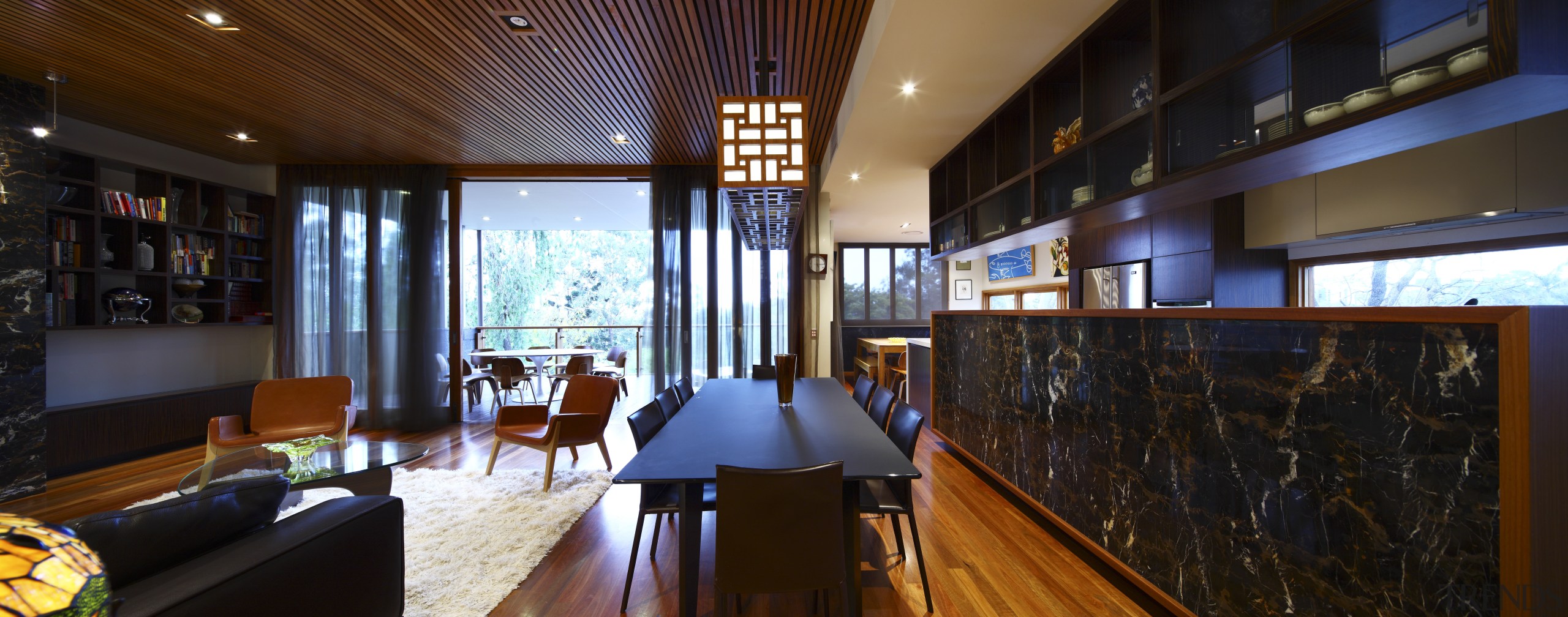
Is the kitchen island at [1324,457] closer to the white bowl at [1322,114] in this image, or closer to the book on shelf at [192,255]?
the white bowl at [1322,114]

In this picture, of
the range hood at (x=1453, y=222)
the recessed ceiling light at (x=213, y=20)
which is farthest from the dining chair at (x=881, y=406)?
the recessed ceiling light at (x=213, y=20)

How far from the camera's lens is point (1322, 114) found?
1.58 m

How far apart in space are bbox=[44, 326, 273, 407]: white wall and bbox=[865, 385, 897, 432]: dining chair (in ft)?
18.8

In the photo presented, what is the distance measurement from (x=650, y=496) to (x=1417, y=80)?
2.72m

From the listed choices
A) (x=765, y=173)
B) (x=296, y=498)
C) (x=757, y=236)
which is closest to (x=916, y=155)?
(x=757, y=236)

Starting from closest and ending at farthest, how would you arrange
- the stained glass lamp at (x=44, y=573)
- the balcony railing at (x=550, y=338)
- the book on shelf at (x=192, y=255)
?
the stained glass lamp at (x=44, y=573) → the book on shelf at (x=192, y=255) → the balcony railing at (x=550, y=338)

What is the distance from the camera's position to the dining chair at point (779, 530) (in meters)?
1.58

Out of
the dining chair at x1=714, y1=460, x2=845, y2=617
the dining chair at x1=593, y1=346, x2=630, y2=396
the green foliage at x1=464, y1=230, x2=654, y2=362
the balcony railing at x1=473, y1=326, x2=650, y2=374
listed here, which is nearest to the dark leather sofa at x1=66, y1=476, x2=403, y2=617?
the dining chair at x1=714, y1=460, x2=845, y2=617

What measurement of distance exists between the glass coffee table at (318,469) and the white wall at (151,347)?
8.92 feet

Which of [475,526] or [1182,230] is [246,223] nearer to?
[475,526]

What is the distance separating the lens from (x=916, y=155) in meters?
4.66

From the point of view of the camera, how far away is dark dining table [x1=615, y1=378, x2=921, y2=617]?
178 cm

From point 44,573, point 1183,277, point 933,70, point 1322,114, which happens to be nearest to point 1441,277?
point 1183,277

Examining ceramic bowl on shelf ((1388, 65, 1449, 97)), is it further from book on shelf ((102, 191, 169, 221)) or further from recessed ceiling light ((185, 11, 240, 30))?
book on shelf ((102, 191, 169, 221))
